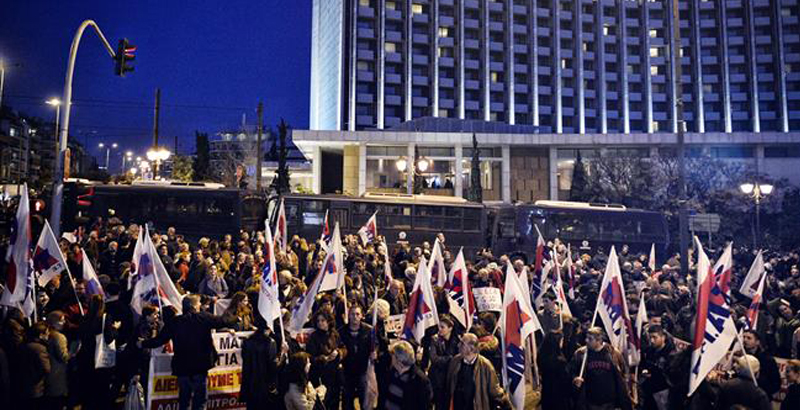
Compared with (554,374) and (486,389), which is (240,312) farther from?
(554,374)

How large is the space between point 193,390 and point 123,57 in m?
11.3

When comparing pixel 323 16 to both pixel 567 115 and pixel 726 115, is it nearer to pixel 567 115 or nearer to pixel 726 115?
pixel 567 115

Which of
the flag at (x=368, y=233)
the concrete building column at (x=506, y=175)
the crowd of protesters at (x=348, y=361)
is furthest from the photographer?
the concrete building column at (x=506, y=175)

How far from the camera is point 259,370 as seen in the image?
6102 millimetres

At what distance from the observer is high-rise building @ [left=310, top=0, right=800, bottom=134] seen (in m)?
64.2

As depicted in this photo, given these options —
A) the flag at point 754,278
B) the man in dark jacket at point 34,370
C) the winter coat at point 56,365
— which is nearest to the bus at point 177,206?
the winter coat at point 56,365

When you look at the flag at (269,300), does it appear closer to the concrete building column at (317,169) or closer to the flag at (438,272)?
the flag at (438,272)

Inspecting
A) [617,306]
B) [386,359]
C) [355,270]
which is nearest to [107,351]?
[386,359]

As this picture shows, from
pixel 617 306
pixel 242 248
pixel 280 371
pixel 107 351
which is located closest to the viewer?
pixel 280 371

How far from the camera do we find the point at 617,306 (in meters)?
7.35

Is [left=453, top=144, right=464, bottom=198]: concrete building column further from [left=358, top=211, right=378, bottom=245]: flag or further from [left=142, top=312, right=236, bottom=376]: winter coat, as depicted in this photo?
[left=142, top=312, right=236, bottom=376]: winter coat

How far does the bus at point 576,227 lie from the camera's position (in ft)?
79.2

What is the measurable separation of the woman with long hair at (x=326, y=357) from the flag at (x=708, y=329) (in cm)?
379

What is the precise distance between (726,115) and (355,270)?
7430cm
